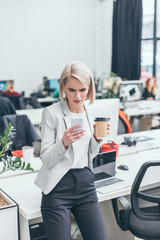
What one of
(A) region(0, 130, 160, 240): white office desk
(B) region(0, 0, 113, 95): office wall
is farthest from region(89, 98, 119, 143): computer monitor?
(B) region(0, 0, 113, 95): office wall

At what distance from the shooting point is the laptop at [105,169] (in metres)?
2.17

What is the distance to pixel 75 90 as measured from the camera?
1742 millimetres

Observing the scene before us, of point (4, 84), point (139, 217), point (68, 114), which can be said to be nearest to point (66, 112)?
point (68, 114)

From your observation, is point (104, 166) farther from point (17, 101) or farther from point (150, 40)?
point (150, 40)

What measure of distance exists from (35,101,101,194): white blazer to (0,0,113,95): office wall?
6159mm

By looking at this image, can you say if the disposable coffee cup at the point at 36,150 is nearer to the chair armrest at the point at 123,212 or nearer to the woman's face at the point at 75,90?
the chair armrest at the point at 123,212

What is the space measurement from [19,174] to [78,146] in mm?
741

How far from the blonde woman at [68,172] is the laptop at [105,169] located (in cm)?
37

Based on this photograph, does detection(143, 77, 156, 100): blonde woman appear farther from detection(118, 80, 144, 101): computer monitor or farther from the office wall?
the office wall

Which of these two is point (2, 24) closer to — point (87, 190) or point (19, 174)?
point (19, 174)

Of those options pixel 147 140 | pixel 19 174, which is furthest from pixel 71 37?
pixel 19 174

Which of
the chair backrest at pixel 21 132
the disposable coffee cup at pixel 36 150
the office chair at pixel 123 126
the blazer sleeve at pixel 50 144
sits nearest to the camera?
the blazer sleeve at pixel 50 144

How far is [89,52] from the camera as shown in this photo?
8758 mm

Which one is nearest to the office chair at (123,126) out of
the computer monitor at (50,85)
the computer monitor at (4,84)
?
the computer monitor at (4,84)
